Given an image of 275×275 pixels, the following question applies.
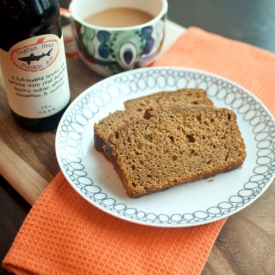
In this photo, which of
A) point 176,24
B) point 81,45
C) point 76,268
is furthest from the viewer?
point 176,24

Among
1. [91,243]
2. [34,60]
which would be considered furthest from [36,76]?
[91,243]

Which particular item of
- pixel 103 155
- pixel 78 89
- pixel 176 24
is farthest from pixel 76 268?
pixel 176 24

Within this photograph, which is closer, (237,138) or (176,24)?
(237,138)

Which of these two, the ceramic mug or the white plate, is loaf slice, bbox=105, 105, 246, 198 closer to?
the white plate

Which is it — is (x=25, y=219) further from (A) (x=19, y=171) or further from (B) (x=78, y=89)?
(B) (x=78, y=89)

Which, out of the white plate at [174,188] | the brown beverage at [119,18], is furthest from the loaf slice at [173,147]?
the brown beverage at [119,18]

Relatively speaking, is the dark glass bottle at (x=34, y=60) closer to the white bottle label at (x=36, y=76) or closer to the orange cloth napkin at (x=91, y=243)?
the white bottle label at (x=36, y=76)

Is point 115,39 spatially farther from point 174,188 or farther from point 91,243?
point 91,243

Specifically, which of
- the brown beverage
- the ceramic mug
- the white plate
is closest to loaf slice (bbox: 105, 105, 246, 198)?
the white plate
